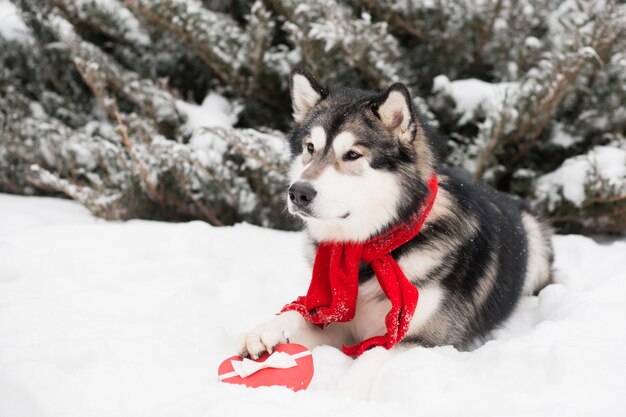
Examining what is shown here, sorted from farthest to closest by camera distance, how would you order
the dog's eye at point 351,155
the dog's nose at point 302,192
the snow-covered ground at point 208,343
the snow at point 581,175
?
the snow at point 581,175, the dog's eye at point 351,155, the dog's nose at point 302,192, the snow-covered ground at point 208,343


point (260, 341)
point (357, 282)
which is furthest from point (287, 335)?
point (357, 282)

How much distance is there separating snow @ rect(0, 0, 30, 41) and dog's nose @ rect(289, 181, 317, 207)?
4410 millimetres

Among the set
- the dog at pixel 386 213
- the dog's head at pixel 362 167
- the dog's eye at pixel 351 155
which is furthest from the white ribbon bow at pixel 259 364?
the dog's eye at pixel 351 155

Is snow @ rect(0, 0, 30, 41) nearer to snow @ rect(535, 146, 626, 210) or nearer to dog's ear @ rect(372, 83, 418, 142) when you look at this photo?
dog's ear @ rect(372, 83, 418, 142)

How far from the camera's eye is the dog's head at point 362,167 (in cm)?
221

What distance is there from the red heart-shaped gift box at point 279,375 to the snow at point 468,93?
2961mm

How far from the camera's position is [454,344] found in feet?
7.99

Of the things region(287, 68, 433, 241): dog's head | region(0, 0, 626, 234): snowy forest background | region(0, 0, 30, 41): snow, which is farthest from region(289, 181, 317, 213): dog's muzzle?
region(0, 0, 30, 41): snow

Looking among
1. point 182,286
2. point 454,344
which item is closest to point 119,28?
point 182,286

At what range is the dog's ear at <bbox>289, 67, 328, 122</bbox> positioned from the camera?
2.62 m

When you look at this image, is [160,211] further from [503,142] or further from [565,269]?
[565,269]

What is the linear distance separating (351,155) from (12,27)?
15.0 ft

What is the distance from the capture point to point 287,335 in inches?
89.7

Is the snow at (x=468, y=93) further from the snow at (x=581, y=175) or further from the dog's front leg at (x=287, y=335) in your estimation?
the dog's front leg at (x=287, y=335)
